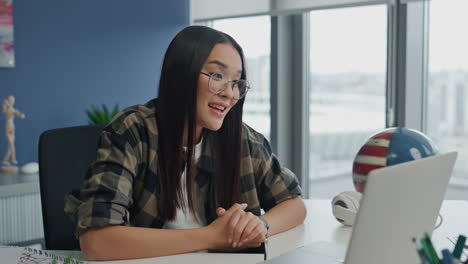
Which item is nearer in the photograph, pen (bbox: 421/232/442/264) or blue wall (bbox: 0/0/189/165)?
pen (bbox: 421/232/442/264)

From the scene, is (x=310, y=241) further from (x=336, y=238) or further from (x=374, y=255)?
(x=374, y=255)

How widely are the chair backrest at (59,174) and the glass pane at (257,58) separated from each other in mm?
2155

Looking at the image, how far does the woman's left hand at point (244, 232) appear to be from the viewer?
3.98 ft

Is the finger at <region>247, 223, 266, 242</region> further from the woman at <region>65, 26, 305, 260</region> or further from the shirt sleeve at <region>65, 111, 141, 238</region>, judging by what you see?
the shirt sleeve at <region>65, 111, 141, 238</region>

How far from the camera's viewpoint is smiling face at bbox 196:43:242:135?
55.8 inches

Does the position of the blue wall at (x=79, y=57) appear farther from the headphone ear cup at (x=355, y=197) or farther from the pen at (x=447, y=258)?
the pen at (x=447, y=258)

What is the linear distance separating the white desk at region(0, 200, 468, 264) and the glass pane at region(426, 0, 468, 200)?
1.23 metres

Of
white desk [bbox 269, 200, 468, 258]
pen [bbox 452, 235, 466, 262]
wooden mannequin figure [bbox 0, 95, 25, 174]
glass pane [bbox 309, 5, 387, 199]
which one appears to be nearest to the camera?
pen [bbox 452, 235, 466, 262]

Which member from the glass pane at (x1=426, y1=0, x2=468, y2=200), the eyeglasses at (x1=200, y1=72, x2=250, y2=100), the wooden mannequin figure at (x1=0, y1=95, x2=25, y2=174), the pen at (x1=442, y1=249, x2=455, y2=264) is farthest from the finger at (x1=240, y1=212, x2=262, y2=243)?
the wooden mannequin figure at (x1=0, y1=95, x2=25, y2=174)

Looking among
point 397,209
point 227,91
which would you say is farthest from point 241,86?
point 397,209

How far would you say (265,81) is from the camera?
3.71m

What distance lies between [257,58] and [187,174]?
2387 millimetres

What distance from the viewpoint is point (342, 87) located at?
358 centimetres

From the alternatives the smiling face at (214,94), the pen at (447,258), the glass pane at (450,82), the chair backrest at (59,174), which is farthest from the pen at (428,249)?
the glass pane at (450,82)
